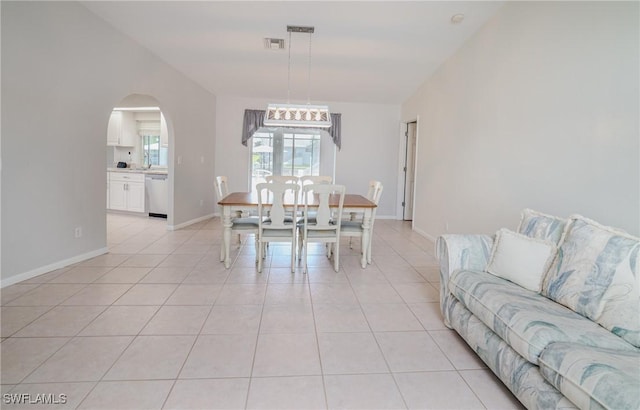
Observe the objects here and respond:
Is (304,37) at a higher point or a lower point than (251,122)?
higher

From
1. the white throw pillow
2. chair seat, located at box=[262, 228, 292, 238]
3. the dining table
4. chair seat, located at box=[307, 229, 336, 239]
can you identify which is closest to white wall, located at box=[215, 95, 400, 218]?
the dining table

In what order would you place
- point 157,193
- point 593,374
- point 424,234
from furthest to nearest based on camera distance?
point 157,193 → point 424,234 → point 593,374

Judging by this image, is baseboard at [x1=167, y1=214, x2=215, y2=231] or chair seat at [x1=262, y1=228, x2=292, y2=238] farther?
baseboard at [x1=167, y1=214, x2=215, y2=231]

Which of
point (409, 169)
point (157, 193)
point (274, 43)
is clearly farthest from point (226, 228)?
point (409, 169)

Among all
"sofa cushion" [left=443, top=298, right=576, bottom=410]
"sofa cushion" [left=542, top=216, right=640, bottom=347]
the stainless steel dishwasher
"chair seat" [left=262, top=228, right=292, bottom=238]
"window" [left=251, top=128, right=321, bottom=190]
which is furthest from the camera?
"window" [left=251, top=128, right=321, bottom=190]

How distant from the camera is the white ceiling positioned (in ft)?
11.0

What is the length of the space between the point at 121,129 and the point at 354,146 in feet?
16.1

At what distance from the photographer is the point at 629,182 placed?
6.61 feet

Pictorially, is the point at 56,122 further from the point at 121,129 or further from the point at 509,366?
the point at 121,129

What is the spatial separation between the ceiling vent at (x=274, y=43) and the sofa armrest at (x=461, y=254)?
10.3 feet

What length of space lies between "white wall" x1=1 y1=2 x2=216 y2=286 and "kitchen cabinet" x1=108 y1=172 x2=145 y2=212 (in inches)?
103

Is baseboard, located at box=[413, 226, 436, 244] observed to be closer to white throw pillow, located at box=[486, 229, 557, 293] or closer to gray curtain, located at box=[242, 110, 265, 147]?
white throw pillow, located at box=[486, 229, 557, 293]

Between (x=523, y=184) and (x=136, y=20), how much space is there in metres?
4.20

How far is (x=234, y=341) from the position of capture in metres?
2.05
